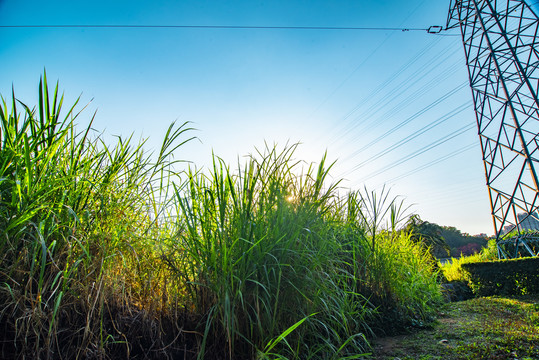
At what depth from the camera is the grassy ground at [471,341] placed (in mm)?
1783

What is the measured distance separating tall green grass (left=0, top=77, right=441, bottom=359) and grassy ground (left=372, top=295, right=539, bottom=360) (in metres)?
0.34

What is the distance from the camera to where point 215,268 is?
4.43ft

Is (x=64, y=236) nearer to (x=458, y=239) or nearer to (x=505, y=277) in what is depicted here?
(x=505, y=277)

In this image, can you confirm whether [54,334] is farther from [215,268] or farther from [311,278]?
[311,278]

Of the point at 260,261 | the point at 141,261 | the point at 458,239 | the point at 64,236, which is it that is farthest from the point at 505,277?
the point at 458,239

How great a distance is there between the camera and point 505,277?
235 inches

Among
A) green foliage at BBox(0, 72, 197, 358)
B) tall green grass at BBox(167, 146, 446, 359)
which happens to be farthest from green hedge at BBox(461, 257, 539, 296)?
green foliage at BBox(0, 72, 197, 358)

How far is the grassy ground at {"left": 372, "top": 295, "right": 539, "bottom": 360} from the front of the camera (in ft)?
5.85

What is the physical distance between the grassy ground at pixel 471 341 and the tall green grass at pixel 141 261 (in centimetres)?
34

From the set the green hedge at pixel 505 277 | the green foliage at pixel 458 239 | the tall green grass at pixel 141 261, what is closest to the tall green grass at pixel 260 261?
the tall green grass at pixel 141 261

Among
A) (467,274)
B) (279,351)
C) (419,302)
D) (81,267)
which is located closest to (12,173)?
(81,267)

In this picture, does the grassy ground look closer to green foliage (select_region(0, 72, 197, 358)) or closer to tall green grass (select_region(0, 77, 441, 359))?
tall green grass (select_region(0, 77, 441, 359))

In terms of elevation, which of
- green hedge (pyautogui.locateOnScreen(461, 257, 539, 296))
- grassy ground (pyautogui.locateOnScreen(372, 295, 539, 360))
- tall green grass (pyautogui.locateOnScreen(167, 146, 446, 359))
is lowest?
green hedge (pyautogui.locateOnScreen(461, 257, 539, 296))

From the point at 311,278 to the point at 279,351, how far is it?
0.42 meters
